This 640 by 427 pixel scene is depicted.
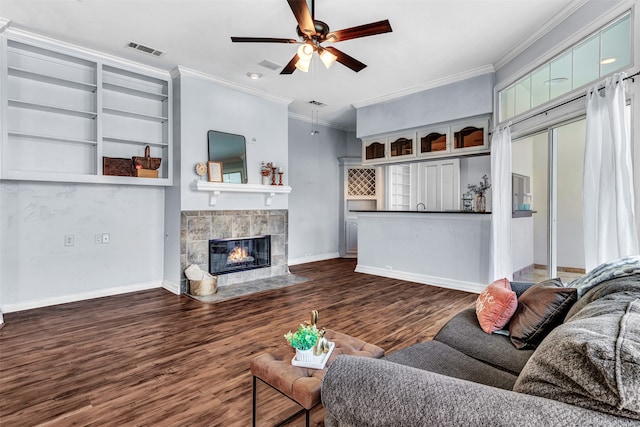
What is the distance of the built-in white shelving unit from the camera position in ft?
11.9

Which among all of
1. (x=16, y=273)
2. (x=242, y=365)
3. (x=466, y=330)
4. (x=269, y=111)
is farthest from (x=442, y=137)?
(x=16, y=273)

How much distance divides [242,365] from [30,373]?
1523mm

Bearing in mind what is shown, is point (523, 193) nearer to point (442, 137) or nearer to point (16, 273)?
point (442, 137)

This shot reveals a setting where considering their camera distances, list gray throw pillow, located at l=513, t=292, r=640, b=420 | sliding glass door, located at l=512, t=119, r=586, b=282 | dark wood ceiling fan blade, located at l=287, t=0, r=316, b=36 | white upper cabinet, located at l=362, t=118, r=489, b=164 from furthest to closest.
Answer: white upper cabinet, located at l=362, t=118, r=489, b=164 → sliding glass door, located at l=512, t=119, r=586, b=282 → dark wood ceiling fan blade, located at l=287, t=0, r=316, b=36 → gray throw pillow, located at l=513, t=292, r=640, b=420

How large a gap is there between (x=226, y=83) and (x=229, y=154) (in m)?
1.06

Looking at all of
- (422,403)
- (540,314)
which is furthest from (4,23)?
(540,314)

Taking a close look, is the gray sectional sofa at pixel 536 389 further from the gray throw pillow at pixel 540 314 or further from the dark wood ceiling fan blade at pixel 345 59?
the dark wood ceiling fan blade at pixel 345 59

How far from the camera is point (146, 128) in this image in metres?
4.62

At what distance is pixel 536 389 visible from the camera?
0.89 meters

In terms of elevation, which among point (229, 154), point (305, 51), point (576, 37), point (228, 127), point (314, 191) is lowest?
point (314, 191)

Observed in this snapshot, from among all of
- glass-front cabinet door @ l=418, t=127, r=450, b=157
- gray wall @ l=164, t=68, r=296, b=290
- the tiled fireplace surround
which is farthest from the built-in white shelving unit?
glass-front cabinet door @ l=418, t=127, r=450, b=157

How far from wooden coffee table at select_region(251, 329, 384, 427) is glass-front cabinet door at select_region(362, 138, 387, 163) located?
172 inches

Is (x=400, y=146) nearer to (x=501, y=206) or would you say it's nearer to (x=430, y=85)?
(x=430, y=85)

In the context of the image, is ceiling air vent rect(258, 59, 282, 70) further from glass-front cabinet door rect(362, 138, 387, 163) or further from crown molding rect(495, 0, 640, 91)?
crown molding rect(495, 0, 640, 91)
